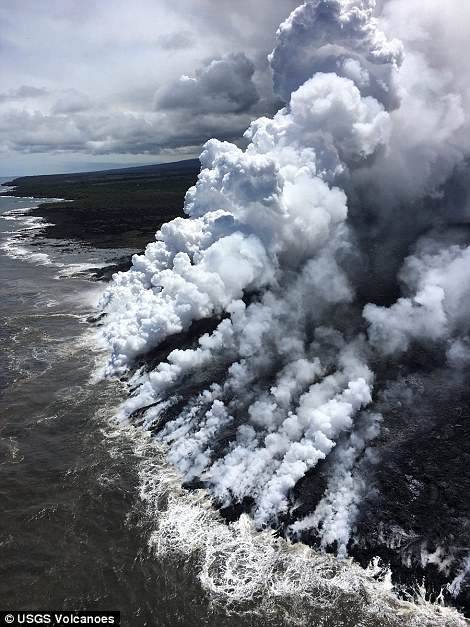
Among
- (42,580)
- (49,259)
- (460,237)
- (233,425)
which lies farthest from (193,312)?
(49,259)

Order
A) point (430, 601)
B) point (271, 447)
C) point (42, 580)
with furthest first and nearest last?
point (271, 447)
point (42, 580)
point (430, 601)

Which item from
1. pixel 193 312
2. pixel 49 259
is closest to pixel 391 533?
pixel 193 312

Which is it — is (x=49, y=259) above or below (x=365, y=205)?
below

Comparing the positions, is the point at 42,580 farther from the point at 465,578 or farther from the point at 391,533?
the point at 465,578

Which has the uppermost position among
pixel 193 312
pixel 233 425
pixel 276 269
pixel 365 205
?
pixel 365 205

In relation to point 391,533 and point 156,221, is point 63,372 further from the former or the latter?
point 156,221

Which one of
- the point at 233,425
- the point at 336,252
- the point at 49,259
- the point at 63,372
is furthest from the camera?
the point at 49,259

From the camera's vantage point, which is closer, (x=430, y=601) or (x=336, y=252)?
(x=430, y=601)
